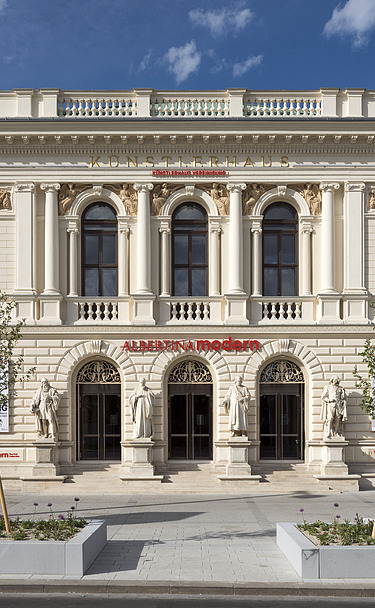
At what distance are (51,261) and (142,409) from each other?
6906mm

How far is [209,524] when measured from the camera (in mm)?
18453

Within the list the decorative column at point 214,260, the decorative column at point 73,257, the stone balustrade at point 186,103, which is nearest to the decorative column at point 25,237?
the decorative column at point 73,257

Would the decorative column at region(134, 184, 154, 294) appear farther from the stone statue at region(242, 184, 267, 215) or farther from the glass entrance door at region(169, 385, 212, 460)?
the glass entrance door at region(169, 385, 212, 460)

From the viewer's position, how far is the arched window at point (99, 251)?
26.2 m

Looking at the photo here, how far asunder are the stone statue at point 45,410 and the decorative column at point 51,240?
12.6 ft

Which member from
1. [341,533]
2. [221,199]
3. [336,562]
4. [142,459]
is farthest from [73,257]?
[336,562]

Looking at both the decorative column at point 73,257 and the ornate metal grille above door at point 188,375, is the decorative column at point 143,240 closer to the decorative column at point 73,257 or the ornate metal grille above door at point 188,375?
the decorative column at point 73,257

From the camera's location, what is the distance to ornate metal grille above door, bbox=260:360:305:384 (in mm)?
25766

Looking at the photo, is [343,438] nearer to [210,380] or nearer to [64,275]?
[210,380]

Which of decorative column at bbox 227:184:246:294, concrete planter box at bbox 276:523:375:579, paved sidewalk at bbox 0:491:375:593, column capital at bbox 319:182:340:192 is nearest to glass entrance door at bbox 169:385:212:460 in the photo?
paved sidewalk at bbox 0:491:375:593

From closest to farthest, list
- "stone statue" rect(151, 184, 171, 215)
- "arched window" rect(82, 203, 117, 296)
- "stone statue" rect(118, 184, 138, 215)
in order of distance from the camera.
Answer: "stone statue" rect(151, 184, 171, 215) < "stone statue" rect(118, 184, 138, 215) < "arched window" rect(82, 203, 117, 296)

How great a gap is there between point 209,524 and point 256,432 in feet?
23.4

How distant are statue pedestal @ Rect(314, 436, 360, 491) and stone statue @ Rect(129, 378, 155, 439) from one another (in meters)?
6.73

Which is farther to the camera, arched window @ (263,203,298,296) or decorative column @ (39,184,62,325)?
arched window @ (263,203,298,296)
